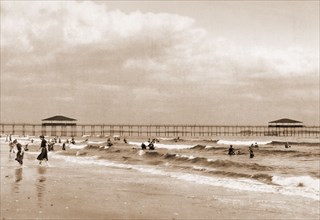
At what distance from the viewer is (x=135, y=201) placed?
16188 millimetres

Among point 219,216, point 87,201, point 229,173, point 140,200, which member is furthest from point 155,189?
point 229,173

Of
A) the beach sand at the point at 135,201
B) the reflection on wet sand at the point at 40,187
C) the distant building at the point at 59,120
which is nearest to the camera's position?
the beach sand at the point at 135,201

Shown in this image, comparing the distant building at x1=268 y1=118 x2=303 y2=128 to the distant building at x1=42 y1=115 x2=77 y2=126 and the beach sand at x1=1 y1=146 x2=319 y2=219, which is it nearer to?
the distant building at x1=42 y1=115 x2=77 y2=126

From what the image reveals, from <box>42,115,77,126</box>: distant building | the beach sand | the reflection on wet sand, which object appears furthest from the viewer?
<box>42,115,77,126</box>: distant building

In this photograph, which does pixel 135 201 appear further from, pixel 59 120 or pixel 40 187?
pixel 59 120

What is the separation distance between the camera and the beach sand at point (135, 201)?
44.7 feet

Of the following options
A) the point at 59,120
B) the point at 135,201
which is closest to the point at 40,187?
the point at 135,201

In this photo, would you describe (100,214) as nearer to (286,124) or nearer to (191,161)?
(191,161)

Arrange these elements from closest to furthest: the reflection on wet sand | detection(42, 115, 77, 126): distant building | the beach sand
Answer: the beach sand < the reflection on wet sand < detection(42, 115, 77, 126): distant building

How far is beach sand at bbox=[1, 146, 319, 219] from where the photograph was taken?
44.7 ft

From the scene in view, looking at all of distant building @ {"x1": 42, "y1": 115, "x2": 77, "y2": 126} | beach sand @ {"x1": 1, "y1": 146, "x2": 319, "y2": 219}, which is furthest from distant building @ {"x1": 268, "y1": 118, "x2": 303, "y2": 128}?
beach sand @ {"x1": 1, "y1": 146, "x2": 319, "y2": 219}

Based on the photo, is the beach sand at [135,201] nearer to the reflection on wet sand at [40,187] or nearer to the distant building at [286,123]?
the reflection on wet sand at [40,187]

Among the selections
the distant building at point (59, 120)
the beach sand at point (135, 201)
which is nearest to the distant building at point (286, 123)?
the distant building at point (59, 120)

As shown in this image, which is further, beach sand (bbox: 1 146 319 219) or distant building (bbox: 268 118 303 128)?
distant building (bbox: 268 118 303 128)
